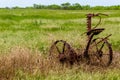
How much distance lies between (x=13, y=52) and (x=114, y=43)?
6.08 meters

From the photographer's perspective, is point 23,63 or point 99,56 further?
point 99,56

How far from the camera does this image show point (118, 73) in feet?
33.3

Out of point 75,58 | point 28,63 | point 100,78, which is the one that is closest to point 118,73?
point 100,78

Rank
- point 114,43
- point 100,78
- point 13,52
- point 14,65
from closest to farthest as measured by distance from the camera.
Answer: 1. point 100,78
2. point 14,65
3. point 13,52
4. point 114,43

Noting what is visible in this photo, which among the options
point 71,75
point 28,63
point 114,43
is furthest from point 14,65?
point 114,43

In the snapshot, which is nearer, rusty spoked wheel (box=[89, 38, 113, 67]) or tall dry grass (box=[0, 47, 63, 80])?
tall dry grass (box=[0, 47, 63, 80])

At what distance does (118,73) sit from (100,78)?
737mm

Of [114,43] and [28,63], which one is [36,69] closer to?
[28,63]

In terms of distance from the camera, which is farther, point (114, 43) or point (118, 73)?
point (114, 43)

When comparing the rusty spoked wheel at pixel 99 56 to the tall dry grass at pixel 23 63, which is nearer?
the tall dry grass at pixel 23 63

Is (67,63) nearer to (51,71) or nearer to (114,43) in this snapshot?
(51,71)

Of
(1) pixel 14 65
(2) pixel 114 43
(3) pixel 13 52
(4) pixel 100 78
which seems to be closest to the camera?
(4) pixel 100 78

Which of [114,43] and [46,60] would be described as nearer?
[46,60]

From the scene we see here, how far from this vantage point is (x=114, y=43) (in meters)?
16.3
